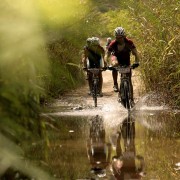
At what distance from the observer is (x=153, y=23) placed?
42.0 feet

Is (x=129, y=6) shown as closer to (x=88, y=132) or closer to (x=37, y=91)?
(x=88, y=132)

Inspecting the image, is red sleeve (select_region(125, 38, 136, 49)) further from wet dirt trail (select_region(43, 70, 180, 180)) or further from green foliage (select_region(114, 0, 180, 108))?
wet dirt trail (select_region(43, 70, 180, 180))

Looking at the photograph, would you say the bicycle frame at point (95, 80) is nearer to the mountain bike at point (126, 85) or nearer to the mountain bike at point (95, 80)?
the mountain bike at point (95, 80)

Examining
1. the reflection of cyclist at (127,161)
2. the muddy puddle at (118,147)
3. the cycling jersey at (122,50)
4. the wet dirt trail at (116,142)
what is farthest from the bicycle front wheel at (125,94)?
the reflection of cyclist at (127,161)

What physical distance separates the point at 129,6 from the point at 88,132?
18.2 feet

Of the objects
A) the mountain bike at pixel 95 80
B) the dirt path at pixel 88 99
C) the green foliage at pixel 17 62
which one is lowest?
the dirt path at pixel 88 99

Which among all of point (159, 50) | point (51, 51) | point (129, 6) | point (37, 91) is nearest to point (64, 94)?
point (51, 51)

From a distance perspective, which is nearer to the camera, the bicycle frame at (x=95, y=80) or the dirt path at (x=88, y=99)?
the bicycle frame at (x=95, y=80)

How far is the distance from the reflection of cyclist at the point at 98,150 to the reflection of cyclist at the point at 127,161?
0.39 ft

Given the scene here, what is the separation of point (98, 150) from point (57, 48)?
7.28 metres

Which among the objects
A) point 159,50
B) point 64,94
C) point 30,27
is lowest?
point 64,94

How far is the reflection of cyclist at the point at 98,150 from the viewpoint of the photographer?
6424mm

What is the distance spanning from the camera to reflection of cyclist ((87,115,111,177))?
21.1 ft

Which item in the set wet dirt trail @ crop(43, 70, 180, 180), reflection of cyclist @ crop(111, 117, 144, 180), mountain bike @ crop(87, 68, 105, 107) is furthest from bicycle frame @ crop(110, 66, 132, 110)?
reflection of cyclist @ crop(111, 117, 144, 180)
